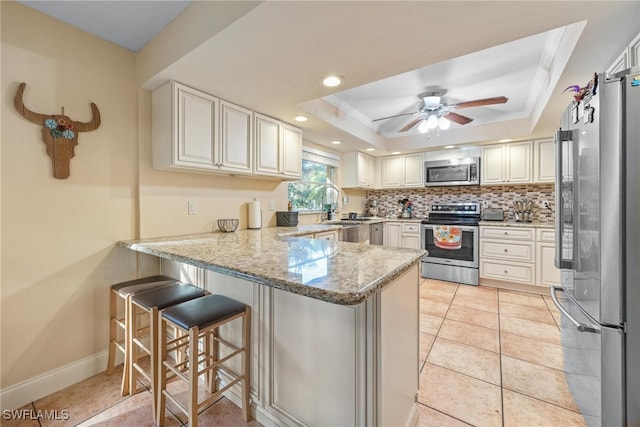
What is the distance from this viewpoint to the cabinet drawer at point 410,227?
4.29 meters

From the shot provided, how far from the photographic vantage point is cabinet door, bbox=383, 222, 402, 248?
445 cm

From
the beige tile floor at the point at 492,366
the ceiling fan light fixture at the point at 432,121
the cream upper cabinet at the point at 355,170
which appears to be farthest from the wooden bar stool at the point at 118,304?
the cream upper cabinet at the point at 355,170

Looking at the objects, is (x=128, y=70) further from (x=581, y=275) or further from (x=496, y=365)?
(x=496, y=365)

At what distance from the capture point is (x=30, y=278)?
1.61 meters

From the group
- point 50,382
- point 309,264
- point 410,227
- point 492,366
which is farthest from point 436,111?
point 50,382

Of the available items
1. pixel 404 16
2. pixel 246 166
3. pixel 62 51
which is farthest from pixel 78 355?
pixel 404 16

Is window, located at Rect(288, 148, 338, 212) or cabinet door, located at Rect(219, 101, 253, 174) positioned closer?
cabinet door, located at Rect(219, 101, 253, 174)

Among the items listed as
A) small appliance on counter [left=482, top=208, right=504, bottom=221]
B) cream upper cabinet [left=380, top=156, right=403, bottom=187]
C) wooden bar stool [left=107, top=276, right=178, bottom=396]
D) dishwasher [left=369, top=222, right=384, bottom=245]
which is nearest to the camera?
wooden bar stool [left=107, top=276, right=178, bottom=396]

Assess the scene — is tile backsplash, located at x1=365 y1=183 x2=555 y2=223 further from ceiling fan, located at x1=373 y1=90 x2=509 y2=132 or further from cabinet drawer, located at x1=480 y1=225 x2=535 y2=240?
ceiling fan, located at x1=373 y1=90 x2=509 y2=132

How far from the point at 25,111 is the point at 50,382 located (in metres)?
1.70

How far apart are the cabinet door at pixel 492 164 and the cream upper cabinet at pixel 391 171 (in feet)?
4.16

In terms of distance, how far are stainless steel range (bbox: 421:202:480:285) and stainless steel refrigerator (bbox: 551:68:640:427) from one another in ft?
8.67

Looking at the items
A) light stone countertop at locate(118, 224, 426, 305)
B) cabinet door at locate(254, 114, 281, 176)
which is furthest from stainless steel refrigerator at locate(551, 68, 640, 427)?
cabinet door at locate(254, 114, 281, 176)

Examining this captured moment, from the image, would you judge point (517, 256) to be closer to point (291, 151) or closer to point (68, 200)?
point (291, 151)
